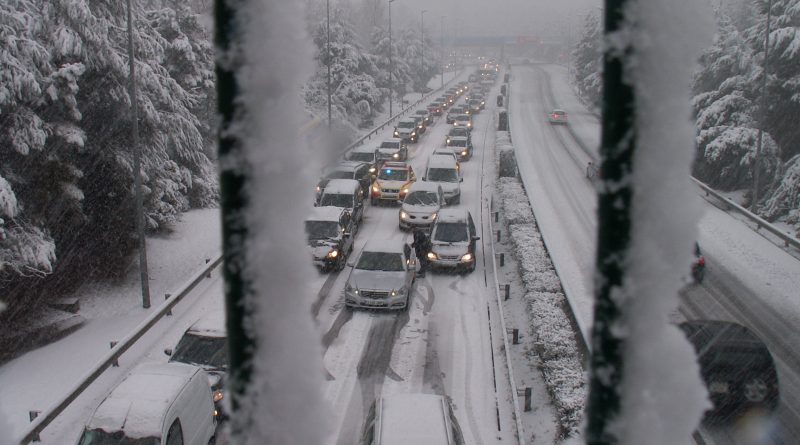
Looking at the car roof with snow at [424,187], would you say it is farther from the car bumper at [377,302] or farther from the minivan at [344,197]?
the car bumper at [377,302]

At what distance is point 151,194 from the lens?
2372 centimetres

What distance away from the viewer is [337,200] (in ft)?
81.5

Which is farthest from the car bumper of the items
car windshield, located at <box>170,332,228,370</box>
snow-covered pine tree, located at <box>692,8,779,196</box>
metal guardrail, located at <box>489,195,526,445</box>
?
snow-covered pine tree, located at <box>692,8,779,196</box>

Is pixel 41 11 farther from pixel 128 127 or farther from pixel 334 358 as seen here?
pixel 334 358

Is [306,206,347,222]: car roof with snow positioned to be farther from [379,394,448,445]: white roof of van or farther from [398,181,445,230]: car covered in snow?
[379,394,448,445]: white roof of van

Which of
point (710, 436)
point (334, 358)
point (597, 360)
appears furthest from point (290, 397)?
point (334, 358)

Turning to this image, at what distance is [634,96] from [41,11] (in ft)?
73.5

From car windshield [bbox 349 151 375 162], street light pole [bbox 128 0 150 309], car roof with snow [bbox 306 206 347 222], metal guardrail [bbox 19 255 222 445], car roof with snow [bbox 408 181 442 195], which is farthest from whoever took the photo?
car windshield [bbox 349 151 375 162]

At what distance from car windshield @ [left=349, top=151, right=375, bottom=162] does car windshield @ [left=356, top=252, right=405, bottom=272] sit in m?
16.3

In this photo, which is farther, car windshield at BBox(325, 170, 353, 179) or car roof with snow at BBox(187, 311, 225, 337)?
car windshield at BBox(325, 170, 353, 179)

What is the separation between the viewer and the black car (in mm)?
11484

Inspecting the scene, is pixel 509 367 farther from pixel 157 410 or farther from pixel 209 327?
pixel 157 410

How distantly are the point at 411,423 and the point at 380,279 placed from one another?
8.73 meters

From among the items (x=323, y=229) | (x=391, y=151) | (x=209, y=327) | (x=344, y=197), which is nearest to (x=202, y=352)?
(x=209, y=327)
